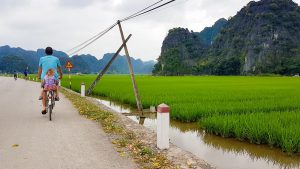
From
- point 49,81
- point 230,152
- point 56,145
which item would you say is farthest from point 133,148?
point 49,81

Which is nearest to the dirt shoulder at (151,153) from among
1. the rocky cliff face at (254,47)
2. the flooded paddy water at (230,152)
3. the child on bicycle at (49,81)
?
the flooded paddy water at (230,152)

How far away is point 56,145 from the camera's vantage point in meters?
6.23

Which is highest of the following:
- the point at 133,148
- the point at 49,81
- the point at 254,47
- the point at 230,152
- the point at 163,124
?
the point at 254,47

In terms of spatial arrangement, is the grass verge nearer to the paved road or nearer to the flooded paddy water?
the paved road

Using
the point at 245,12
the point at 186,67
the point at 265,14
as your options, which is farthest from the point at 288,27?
the point at 186,67

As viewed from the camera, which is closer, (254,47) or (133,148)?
(133,148)

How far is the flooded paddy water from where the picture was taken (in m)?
6.38

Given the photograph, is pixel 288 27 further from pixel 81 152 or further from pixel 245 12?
pixel 81 152

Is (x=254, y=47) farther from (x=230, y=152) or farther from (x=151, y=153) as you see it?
(x=151, y=153)

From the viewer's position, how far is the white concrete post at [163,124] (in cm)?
585

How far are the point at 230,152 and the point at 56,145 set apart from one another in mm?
3596

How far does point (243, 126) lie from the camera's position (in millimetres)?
8250

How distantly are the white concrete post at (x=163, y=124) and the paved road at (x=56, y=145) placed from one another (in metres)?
0.84

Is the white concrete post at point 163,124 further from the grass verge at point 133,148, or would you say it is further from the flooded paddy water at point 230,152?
the flooded paddy water at point 230,152
